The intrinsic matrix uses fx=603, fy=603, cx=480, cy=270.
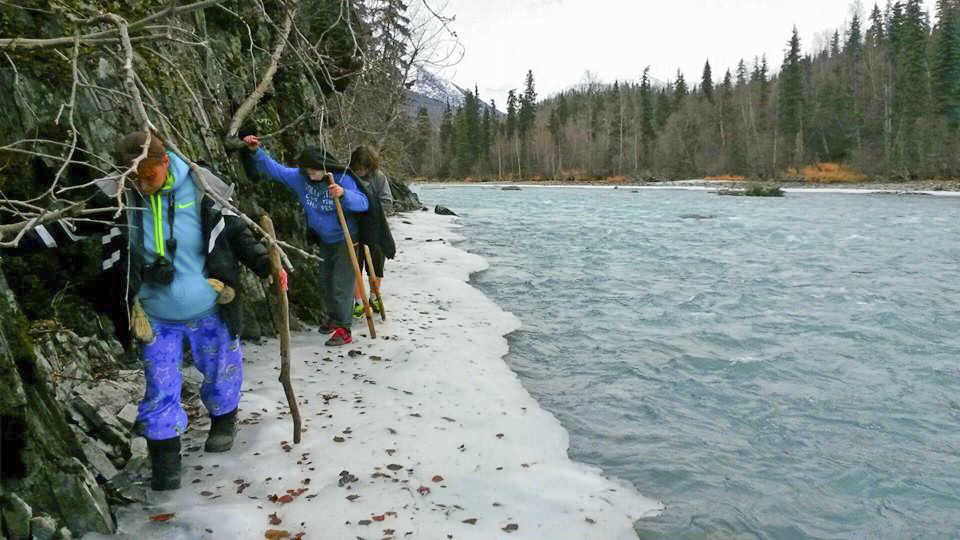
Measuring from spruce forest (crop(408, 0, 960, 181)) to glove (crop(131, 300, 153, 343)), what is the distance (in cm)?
2719

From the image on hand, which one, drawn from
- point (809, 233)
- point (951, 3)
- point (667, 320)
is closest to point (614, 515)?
point (667, 320)

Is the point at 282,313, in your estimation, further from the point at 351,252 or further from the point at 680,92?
the point at 680,92

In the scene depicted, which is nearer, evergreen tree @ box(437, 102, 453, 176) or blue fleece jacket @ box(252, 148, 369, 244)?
blue fleece jacket @ box(252, 148, 369, 244)

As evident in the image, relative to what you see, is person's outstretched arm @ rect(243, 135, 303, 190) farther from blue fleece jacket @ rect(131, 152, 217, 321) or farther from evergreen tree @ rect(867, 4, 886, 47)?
evergreen tree @ rect(867, 4, 886, 47)

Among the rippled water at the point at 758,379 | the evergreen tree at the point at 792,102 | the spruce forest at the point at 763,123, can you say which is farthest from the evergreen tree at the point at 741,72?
the rippled water at the point at 758,379

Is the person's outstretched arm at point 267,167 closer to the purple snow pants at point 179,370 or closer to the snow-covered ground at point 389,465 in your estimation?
the snow-covered ground at point 389,465

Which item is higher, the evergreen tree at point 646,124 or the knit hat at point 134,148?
the evergreen tree at point 646,124

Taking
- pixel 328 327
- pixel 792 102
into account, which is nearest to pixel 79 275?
pixel 328 327

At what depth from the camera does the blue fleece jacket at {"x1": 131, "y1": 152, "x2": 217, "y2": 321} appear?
3.34m

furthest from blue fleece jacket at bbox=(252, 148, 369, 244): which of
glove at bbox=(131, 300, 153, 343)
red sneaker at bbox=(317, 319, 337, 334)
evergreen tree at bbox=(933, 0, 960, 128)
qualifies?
evergreen tree at bbox=(933, 0, 960, 128)

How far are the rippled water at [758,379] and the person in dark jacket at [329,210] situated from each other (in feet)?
6.64

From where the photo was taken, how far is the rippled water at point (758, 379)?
4094 millimetres

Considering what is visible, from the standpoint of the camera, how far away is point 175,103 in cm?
523

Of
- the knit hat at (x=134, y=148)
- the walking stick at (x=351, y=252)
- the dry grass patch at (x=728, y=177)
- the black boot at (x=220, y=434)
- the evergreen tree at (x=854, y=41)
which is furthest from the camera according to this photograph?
the evergreen tree at (x=854, y=41)
